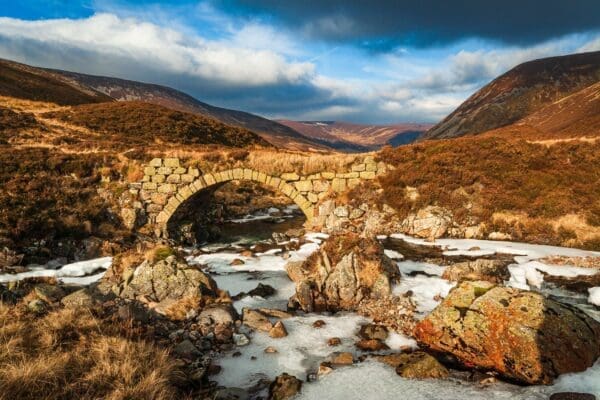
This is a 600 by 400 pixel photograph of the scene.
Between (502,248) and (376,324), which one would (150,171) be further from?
(502,248)

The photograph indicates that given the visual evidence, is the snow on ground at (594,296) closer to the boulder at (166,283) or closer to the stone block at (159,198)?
the boulder at (166,283)

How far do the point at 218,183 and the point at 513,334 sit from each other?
17.8 metres

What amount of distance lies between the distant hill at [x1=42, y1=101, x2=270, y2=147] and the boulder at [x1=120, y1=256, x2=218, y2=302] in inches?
1247

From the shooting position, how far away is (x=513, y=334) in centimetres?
741

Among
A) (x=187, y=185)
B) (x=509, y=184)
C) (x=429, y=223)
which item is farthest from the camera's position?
(x=187, y=185)

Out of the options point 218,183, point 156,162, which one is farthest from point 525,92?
point 156,162

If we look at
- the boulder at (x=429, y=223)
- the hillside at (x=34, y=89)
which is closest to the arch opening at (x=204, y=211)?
the boulder at (x=429, y=223)

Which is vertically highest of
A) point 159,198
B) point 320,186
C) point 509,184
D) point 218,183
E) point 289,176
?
point 509,184

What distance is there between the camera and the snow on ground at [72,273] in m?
14.1

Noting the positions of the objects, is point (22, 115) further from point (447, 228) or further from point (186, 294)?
point (447, 228)

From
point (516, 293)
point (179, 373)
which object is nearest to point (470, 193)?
point (516, 293)

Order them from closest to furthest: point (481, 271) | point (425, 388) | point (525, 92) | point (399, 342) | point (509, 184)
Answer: point (425, 388) → point (399, 342) → point (481, 271) → point (509, 184) → point (525, 92)

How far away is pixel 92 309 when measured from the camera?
340 inches

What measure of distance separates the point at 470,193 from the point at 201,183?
15.9 meters
